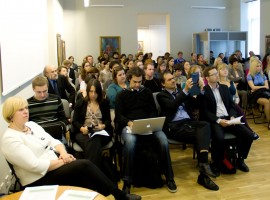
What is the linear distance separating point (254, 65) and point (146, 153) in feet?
13.2

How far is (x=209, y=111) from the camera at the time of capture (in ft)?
15.0

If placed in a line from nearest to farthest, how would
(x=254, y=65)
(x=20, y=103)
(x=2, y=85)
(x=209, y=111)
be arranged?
(x=20, y=103) → (x=2, y=85) → (x=209, y=111) → (x=254, y=65)

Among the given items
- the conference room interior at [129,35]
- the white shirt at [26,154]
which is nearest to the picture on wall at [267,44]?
the conference room interior at [129,35]

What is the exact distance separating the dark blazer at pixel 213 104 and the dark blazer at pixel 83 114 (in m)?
1.40

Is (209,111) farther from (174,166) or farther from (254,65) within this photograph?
(254,65)

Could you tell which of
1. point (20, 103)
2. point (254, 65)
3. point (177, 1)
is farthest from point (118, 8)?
point (20, 103)

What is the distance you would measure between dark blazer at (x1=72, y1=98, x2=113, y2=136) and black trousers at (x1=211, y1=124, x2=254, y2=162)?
1414 mm

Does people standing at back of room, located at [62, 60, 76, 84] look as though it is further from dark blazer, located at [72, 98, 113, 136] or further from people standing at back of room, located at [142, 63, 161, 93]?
dark blazer, located at [72, 98, 113, 136]

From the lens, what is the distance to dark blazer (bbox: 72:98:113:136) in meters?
4.12

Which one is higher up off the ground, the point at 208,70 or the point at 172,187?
the point at 208,70

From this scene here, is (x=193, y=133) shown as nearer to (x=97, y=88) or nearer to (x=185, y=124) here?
(x=185, y=124)

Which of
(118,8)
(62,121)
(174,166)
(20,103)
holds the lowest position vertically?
(174,166)

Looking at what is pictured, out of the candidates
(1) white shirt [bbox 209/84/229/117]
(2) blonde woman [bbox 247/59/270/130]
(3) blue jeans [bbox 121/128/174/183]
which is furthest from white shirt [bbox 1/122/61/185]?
(2) blonde woman [bbox 247/59/270/130]

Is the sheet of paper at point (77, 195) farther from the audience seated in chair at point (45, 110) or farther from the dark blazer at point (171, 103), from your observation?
the dark blazer at point (171, 103)
